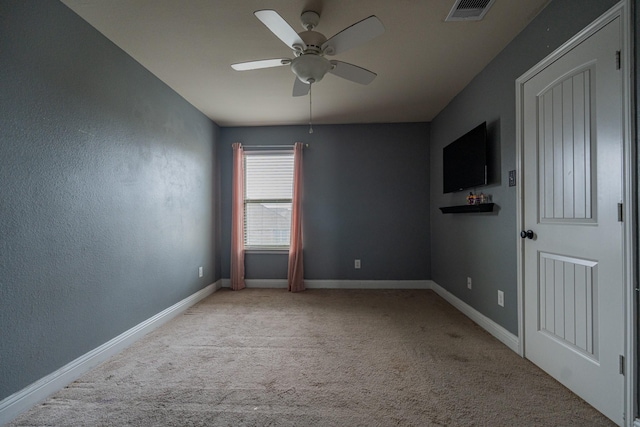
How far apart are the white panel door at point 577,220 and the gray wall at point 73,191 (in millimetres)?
3077

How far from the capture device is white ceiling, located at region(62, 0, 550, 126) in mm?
1813

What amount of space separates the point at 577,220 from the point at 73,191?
310cm

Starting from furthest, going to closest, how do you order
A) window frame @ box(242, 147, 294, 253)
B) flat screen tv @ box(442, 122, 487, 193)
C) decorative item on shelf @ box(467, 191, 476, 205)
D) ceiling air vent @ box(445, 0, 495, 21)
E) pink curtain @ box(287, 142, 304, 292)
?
window frame @ box(242, 147, 294, 253), pink curtain @ box(287, 142, 304, 292), decorative item on shelf @ box(467, 191, 476, 205), flat screen tv @ box(442, 122, 487, 193), ceiling air vent @ box(445, 0, 495, 21)

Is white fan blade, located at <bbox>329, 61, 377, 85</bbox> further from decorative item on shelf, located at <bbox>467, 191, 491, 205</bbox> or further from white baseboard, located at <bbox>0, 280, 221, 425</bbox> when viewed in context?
white baseboard, located at <bbox>0, 280, 221, 425</bbox>

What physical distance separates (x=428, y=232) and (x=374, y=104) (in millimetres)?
1956

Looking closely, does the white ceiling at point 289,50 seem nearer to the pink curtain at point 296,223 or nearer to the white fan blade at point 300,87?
the white fan blade at point 300,87

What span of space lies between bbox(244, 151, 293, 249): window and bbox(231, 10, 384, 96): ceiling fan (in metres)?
2.29

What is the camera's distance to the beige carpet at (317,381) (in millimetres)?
1459

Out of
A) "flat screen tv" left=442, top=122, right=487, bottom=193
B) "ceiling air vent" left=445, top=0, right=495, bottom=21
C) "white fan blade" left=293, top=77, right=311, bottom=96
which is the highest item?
"ceiling air vent" left=445, top=0, right=495, bottom=21

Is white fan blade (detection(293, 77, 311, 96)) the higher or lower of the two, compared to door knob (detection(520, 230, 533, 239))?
higher

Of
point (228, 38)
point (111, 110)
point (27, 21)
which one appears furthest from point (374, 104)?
point (27, 21)

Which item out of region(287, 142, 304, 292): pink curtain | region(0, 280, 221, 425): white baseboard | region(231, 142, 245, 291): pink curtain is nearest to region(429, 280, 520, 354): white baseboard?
region(287, 142, 304, 292): pink curtain

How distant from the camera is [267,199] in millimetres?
4238

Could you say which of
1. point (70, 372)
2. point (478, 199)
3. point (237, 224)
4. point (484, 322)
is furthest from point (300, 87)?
point (484, 322)
